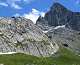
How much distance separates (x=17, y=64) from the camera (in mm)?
147625

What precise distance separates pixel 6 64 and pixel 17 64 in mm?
7251

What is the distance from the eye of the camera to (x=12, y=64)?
5778 inches

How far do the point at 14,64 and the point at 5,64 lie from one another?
22.9 feet

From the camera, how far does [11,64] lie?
146 m

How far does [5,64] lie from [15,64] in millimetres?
7543

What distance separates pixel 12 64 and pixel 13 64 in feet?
2.67

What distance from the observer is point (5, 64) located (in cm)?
14300

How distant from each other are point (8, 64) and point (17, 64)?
5.59 m

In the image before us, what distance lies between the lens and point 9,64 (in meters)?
146

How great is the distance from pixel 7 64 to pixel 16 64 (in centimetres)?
603

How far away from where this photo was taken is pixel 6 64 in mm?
143375

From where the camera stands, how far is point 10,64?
476 ft

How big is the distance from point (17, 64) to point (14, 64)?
1918 mm

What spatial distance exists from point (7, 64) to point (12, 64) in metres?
3.53
